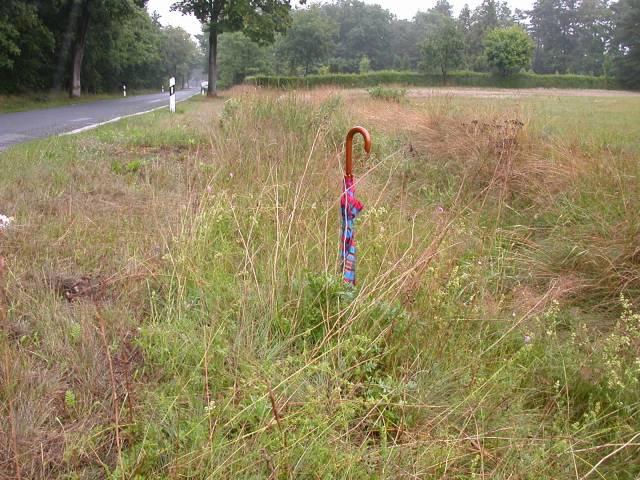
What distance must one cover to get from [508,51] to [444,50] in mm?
6992

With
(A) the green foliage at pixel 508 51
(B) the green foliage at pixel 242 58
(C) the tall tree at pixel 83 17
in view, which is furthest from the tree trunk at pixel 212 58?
(A) the green foliage at pixel 508 51

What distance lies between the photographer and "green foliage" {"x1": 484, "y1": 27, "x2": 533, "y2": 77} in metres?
57.2

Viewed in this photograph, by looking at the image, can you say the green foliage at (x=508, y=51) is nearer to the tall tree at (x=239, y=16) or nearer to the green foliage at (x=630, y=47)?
the green foliage at (x=630, y=47)

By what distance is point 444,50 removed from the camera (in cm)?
5612

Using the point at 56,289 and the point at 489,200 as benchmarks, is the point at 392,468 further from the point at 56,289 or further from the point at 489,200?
the point at 489,200

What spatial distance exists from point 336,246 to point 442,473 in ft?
5.23

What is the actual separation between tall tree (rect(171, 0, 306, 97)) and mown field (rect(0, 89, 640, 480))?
28.9m

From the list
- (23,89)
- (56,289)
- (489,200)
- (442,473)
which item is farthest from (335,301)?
(23,89)

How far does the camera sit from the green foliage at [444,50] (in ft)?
184

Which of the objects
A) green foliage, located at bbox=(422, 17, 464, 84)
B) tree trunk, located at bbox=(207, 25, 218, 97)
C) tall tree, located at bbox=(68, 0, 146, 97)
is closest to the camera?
tall tree, located at bbox=(68, 0, 146, 97)

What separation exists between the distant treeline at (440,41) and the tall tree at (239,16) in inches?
712

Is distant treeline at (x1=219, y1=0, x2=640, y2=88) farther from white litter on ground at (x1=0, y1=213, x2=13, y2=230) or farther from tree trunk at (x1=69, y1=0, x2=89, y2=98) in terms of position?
white litter on ground at (x1=0, y1=213, x2=13, y2=230)

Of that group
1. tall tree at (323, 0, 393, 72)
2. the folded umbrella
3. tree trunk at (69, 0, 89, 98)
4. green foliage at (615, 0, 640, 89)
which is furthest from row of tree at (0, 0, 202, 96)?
tall tree at (323, 0, 393, 72)

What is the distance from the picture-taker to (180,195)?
4.41m
